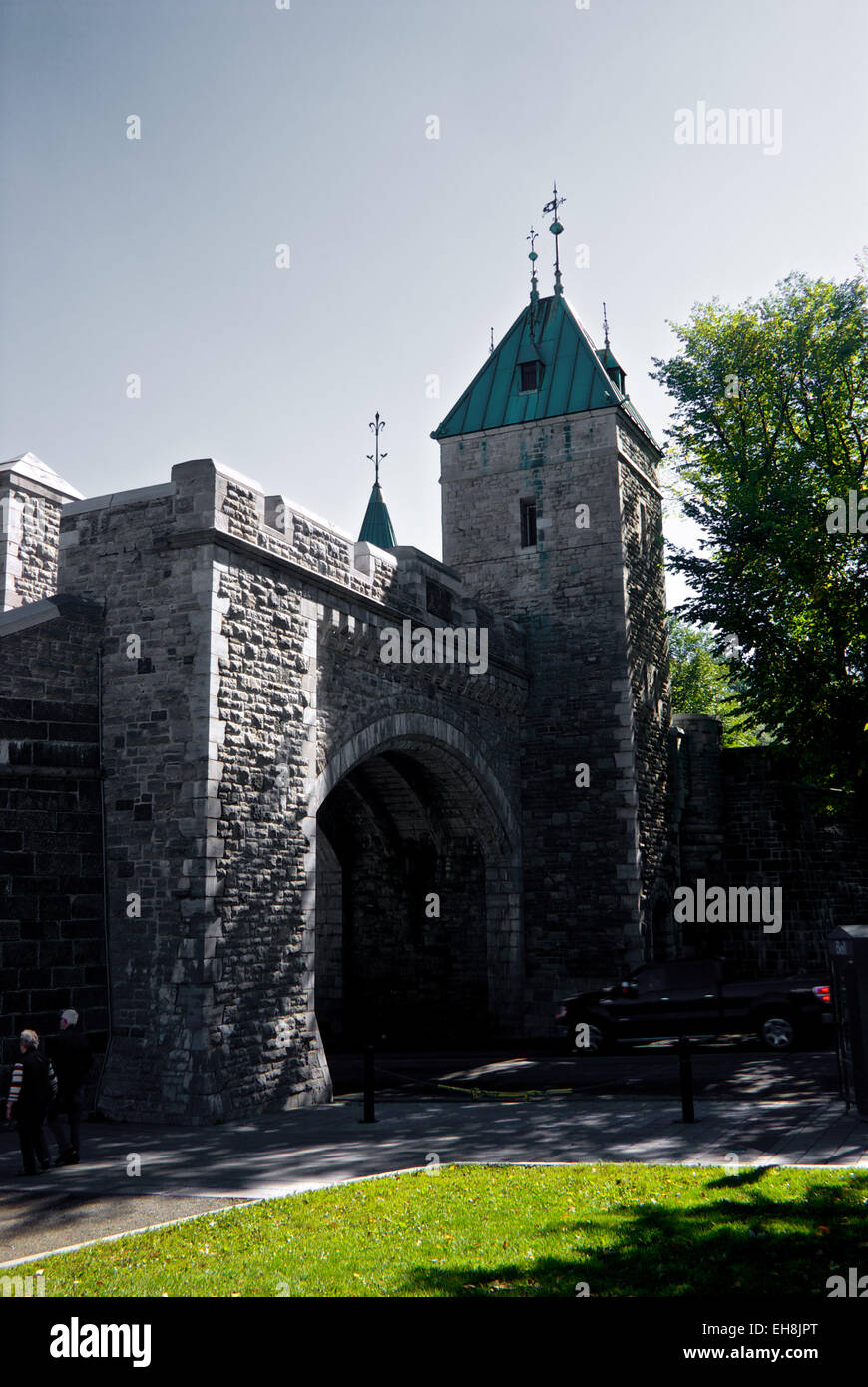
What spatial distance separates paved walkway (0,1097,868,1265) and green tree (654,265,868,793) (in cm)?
838

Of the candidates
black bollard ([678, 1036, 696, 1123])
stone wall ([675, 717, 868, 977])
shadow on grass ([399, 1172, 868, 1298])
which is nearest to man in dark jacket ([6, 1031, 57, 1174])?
shadow on grass ([399, 1172, 868, 1298])

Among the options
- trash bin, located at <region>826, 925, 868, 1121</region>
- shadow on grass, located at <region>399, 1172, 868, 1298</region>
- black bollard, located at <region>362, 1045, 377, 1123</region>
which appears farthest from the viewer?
black bollard, located at <region>362, 1045, 377, 1123</region>

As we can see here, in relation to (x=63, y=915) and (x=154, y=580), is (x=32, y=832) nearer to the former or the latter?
(x=63, y=915)

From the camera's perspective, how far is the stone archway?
763 inches

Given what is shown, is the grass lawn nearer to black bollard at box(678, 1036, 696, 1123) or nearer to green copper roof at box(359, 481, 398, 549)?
black bollard at box(678, 1036, 696, 1123)

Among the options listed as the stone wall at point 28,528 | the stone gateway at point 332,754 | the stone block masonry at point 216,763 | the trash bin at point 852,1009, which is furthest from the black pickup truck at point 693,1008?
the stone wall at point 28,528

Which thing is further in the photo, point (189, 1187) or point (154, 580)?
point (154, 580)

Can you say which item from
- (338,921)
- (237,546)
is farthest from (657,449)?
(237,546)

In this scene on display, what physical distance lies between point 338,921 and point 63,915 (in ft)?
29.8

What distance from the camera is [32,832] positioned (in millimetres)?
11102

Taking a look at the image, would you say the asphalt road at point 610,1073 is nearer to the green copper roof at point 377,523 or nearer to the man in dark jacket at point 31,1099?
the man in dark jacket at point 31,1099

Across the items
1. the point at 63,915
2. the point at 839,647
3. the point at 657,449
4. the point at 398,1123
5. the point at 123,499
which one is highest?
the point at 657,449

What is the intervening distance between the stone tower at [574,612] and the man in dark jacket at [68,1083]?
1209 centimetres

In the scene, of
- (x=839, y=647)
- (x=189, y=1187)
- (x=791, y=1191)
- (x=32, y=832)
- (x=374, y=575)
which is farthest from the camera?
(x=839, y=647)
